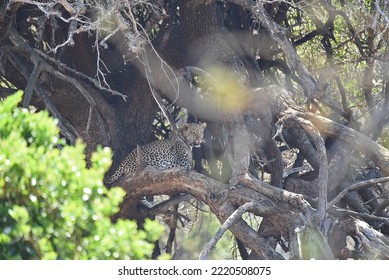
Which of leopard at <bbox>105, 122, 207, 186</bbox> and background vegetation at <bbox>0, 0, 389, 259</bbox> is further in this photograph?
leopard at <bbox>105, 122, 207, 186</bbox>

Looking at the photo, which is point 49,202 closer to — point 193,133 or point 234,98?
point 234,98

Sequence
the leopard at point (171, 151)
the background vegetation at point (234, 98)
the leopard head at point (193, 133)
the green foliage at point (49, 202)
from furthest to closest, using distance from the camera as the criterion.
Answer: the leopard head at point (193, 133) → the leopard at point (171, 151) → the background vegetation at point (234, 98) → the green foliage at point (49, 202)

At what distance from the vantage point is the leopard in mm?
12664

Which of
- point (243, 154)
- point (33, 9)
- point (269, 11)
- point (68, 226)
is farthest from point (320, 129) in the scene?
point (68, 226)

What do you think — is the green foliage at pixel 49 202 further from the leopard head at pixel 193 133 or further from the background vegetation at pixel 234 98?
the leopard head at pixel 193 133

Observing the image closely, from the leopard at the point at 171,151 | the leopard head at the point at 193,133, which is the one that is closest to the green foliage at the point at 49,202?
the leopard at the point at 171,151

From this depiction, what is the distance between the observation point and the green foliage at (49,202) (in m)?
5.95

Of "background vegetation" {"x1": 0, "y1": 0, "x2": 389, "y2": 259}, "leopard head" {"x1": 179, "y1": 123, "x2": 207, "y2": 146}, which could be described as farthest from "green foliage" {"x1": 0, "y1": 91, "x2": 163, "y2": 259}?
"leopard head" {"x1": 179, "y1": 123, "x2": 207, "y2": 146}

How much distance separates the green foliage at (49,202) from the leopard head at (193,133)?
6.94m

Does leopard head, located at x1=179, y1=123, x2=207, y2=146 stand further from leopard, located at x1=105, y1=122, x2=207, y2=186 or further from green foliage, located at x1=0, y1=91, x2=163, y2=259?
green foliage, located at x1=0, y1=91, x2=163, y2=259

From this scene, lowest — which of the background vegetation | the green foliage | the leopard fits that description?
the leopard

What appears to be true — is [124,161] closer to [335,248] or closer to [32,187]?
[335,248]

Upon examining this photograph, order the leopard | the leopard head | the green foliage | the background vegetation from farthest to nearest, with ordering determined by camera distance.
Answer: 1. the leopard head
2. the leopard
3. the background vegetation
4. the green foliage

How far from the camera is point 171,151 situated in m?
13.2
